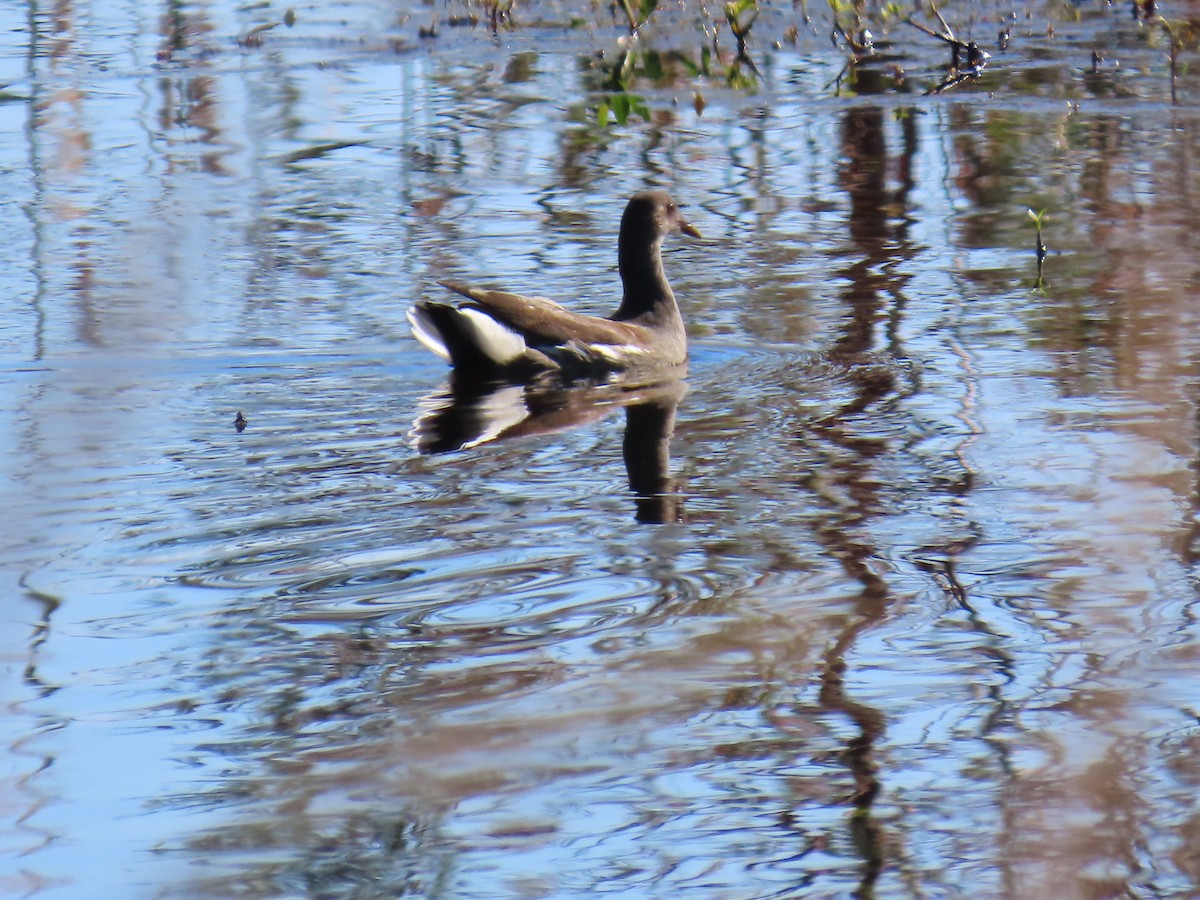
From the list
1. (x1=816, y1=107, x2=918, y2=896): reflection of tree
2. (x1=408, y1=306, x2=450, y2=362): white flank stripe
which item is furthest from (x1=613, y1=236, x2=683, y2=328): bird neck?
(x1=408, y1=306, x2=450, y2=362): white flank stripe

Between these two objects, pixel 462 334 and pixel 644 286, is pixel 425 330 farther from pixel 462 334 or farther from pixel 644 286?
pixel 644 286

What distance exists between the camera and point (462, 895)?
127 inches

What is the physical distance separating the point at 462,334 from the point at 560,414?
0.52m

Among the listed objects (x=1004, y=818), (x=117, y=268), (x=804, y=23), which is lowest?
(x=1004, y=818)

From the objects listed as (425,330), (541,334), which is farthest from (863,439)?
(425,330)

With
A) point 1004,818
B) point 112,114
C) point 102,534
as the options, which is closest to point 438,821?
point 1004,818

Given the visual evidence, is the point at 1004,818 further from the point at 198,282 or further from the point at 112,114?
the point at 112,114

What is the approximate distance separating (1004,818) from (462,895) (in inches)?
36.5

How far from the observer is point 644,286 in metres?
7.94

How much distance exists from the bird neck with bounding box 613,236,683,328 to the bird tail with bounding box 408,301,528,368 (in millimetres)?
581

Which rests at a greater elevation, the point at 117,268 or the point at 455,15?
the point at 455,15

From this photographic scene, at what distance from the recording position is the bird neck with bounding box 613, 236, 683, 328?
303 inches

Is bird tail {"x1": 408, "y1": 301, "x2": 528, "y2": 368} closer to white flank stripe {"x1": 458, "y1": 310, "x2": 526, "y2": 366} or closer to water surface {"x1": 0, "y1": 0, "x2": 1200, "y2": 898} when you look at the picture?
white flank stripe {"x1": 458, "y1": 310, "x2": 526, "y2": 366}

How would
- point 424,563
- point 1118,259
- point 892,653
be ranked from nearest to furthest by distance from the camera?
point 892,653 < point 424,563 < point 1118,259
